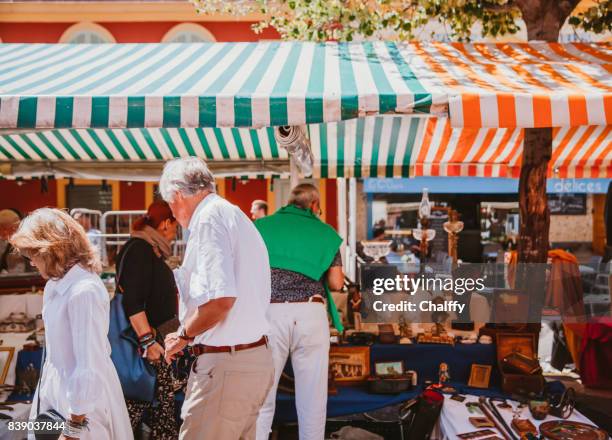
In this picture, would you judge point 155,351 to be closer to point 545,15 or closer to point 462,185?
point 545,15

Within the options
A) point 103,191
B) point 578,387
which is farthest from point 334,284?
point 103,191

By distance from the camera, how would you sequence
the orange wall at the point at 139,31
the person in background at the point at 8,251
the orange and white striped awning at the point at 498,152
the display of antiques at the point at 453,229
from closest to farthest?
the display of antiques at the point at 453,229
the person in background at the point at 8,251
the orange and white striped awning at the point at 498,152
the orange wall at the point at 139,31

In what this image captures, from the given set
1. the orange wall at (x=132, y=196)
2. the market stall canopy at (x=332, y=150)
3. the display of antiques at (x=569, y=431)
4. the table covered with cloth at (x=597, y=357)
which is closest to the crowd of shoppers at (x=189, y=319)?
the display of antiques at (x=569, y=431)

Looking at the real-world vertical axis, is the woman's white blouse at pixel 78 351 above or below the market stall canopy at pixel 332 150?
below

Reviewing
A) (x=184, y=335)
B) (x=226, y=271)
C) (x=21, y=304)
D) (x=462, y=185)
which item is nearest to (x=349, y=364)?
(x=184, y=335)

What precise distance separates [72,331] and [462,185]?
974 centimetres

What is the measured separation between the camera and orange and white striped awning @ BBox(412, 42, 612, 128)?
9.84ft

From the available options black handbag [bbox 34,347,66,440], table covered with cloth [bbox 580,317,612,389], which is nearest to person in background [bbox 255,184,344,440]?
black handbag [bbox 34,347,66,440]

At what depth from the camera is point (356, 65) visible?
3.91m

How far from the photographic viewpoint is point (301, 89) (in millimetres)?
3141

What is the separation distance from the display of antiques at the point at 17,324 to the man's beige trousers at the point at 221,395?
121 inches

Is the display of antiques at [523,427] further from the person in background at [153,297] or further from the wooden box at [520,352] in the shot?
the person in background at [153,297]

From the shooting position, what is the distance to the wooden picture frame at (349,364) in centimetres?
393

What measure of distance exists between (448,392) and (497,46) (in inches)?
111
